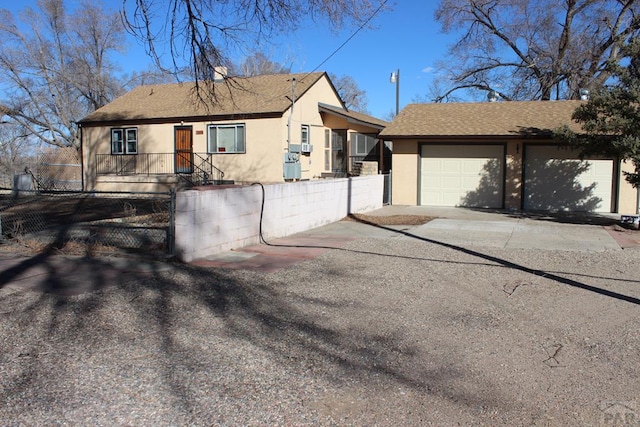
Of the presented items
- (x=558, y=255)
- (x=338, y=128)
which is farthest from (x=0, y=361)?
(x=338, y=128)

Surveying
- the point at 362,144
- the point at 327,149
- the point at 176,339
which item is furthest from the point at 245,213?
the point at 327,149

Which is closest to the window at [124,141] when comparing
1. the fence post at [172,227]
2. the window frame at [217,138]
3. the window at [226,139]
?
the window frame at [217,138]

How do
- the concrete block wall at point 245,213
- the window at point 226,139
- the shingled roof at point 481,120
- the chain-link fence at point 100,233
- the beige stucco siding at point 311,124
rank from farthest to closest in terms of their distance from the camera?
the window at point 226,139 < the beige stucco siding at point 311,124 < the shingled roof at point 481,120 < the chain-link fence at point 100,233 < the concrete block wall at point 245,213

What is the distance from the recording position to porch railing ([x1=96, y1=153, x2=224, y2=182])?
2448 centimetres

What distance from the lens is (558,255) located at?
10.4 m

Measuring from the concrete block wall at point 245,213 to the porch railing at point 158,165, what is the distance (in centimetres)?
987

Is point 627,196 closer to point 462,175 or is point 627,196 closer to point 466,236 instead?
point 462,175

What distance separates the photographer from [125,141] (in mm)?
26312

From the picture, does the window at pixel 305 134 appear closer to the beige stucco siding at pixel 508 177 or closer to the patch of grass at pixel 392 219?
the beige stucco siding at pixel 508 177

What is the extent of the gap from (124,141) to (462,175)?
15.4 metres

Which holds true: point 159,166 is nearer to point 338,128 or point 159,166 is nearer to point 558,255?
point 338,128

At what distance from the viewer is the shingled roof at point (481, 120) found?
19623 millimetres

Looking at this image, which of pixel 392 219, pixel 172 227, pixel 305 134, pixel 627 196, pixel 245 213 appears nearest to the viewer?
pixel 172 227

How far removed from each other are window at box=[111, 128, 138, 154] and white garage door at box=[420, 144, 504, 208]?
13283mm
